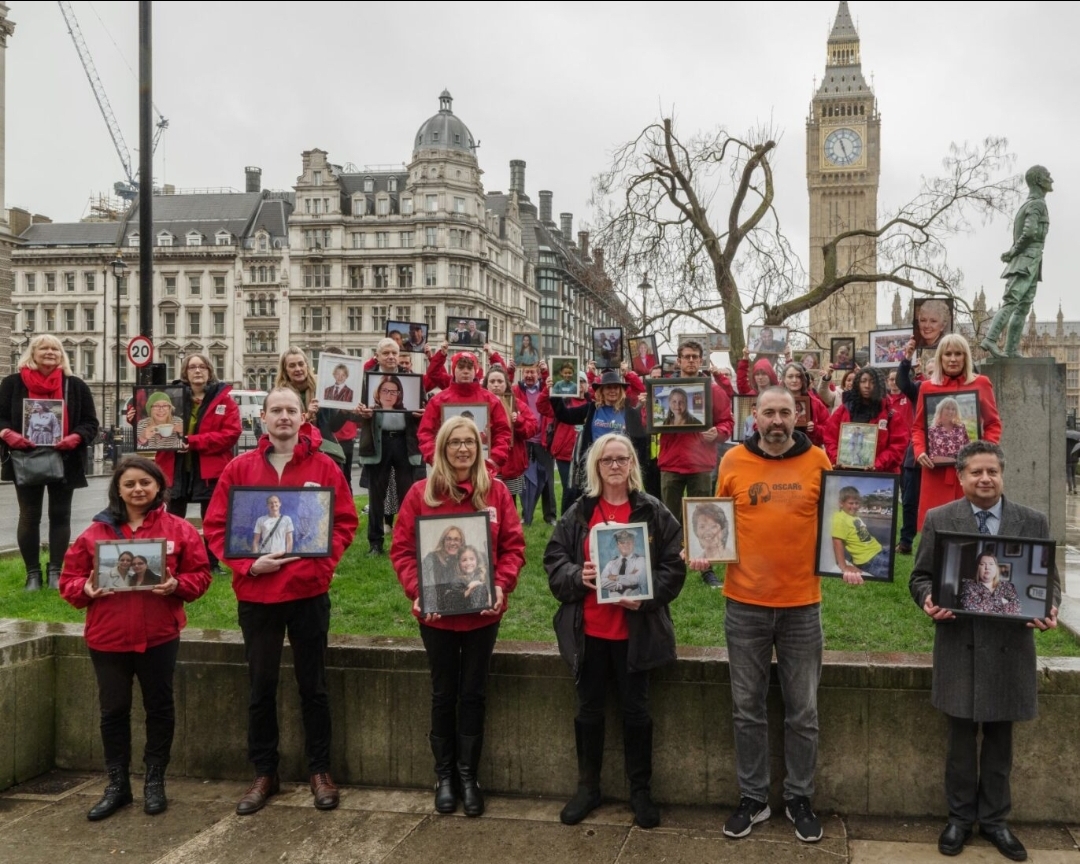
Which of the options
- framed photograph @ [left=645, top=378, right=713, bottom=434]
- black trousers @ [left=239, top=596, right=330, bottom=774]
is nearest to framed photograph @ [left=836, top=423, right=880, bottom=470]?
framed photograph @ [left=645, top=378, right=713, bottom=434]

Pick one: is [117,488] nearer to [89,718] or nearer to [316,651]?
[316,651]

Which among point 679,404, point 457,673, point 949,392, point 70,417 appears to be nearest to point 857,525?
point 457,673

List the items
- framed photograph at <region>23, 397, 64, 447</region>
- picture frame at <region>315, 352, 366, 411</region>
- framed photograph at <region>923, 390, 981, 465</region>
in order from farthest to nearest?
picture frame at <region>315, 352, 366, 411</region> < framed photograph at <region>23, 397, 64, 447</region> < framed photograph at <region>923, 390, 981, 465</region>

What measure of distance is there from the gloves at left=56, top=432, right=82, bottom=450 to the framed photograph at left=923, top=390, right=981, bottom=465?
6855mm

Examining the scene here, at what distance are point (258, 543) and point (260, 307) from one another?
81867mm

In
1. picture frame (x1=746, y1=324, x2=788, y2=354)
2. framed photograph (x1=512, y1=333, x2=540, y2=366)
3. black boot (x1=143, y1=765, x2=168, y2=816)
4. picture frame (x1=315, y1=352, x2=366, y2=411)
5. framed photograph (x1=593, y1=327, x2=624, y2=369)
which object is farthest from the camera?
picture frame (x1=746, y1=324, x2=788, y2=354)

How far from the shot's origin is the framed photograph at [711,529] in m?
4.65

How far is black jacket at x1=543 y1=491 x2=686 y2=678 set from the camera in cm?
474

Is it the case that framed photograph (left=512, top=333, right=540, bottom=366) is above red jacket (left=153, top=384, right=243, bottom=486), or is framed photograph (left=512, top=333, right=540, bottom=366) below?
above

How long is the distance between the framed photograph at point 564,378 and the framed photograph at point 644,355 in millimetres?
1989

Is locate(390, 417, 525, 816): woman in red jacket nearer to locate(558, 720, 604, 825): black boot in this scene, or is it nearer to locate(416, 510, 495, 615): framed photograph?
locate(416, 510, 495, 615): framed photograph

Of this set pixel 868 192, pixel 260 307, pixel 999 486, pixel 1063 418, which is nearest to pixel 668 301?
pixel 1063 418

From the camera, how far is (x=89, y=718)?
5.80 meters

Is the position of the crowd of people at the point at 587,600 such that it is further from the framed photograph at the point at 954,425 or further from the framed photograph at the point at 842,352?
the framed photograph at the point at 842,352
